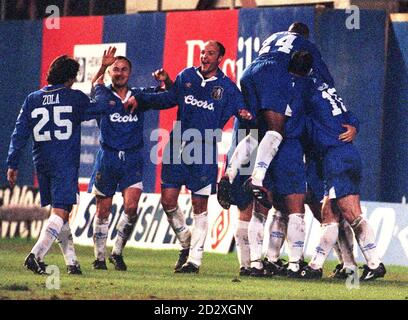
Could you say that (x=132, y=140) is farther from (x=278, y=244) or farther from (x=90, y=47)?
(x=90, y=47)

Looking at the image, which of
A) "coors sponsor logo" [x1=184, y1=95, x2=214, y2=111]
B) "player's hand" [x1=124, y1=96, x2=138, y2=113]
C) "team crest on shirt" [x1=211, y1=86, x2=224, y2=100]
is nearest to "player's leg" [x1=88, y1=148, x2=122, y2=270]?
"player's hand" [x1=124, y1=96, x2=138, y2=113]

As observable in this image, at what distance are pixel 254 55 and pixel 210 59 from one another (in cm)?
556

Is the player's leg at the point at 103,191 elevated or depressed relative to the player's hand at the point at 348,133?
depressed

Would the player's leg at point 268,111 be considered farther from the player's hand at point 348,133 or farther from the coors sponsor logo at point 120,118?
→ the coors sponsor logo at point 120,118

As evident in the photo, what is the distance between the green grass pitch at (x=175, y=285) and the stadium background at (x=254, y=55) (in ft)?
10.1

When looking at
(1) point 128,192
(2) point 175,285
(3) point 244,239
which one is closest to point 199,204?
(3) point 244,239

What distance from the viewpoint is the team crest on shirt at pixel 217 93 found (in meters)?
17.9

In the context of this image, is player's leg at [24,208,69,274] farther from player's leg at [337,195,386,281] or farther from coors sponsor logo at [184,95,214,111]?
player's leg at [337,195,386,281]

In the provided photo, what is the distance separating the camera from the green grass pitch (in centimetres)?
1486

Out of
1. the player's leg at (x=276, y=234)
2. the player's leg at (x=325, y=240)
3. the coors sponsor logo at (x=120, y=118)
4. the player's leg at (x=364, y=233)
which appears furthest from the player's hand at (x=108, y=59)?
the player's leg at (x=364, y=233)

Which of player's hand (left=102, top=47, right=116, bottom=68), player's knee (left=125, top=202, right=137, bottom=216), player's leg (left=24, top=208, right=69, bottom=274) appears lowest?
player's leg (left=24, top=208, right=69, bottom=274)

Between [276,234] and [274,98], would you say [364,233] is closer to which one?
[276,234]
